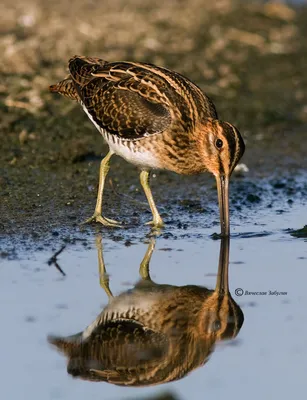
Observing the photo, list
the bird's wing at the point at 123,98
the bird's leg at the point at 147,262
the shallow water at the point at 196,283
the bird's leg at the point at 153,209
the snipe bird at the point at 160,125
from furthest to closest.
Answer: the bird's leg at the point at 153,209
the bird's wing at the point at 123,98
the snipe bird at the point at 160,125
the bird's leg at the point at 147,262
the shallow water at the point at 196,283

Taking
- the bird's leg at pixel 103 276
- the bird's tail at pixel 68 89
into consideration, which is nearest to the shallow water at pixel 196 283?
the bird's leg at pixel 103 276

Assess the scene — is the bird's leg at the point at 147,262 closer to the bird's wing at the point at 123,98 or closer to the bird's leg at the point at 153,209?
the bird's leg at the point at 153,209

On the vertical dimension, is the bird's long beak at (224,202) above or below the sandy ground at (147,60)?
below

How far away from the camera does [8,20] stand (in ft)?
48.4

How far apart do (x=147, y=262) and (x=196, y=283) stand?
0.60 metres

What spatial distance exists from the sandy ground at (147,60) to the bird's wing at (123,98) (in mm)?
844

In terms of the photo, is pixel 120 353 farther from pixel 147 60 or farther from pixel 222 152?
pixel 147 60

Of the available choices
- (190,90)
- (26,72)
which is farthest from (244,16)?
(190,90)

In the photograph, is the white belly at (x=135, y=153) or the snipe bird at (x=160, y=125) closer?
the snipe bird at (x=160, y=125)

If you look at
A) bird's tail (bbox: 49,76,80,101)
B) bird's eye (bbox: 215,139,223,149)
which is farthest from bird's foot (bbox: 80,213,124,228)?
bird's tail (bbox: 49,76,80,101)

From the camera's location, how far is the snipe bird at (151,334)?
5492mm

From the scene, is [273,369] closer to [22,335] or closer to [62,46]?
[22,335]

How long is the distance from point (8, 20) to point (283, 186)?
623 cm

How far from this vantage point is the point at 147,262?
7.41 metres
